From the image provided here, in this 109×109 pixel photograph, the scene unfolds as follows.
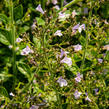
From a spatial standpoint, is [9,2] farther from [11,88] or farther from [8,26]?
[11,88]

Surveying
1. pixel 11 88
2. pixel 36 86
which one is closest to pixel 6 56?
pixel 11 88

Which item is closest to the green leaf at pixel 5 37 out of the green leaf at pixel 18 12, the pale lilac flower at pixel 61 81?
the green leaf at pixel 18 12

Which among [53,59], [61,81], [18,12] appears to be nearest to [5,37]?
[18,12]

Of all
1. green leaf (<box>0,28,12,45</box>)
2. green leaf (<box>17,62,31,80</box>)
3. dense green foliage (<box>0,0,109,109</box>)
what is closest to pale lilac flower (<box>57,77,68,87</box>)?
dense green foliage (<box>0,0,109,109</box>)

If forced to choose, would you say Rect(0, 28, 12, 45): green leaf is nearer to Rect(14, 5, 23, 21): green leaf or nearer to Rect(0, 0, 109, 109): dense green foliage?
Rect(0, 0, 109, 109): dense green foliage

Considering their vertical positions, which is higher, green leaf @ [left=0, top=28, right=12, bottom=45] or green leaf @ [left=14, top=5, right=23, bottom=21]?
green leaf @ [left=14, top=5, right=23, bottom=21]

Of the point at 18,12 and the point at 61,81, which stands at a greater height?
the point at 18,12

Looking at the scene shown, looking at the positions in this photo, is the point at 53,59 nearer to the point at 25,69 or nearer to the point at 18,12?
the point at 25,69

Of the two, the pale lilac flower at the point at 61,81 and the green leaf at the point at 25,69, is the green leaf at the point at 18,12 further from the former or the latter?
the pale lilac flower at the point at 61,81
